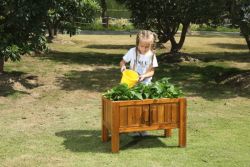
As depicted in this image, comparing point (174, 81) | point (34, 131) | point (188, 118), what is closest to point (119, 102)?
point (34, 131)

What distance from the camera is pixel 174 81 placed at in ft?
47.4

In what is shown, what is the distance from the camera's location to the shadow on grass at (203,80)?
12148mm

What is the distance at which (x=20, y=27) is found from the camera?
12.2 meters

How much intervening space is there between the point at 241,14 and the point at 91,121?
680 cm

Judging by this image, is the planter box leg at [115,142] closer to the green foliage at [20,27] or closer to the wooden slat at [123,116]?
the wooden slat at [123,116]

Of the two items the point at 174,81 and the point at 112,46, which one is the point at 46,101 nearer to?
the point at 174,81

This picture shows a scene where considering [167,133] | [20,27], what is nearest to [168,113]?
[167,133]

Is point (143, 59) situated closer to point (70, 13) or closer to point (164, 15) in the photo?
point (70, 13)

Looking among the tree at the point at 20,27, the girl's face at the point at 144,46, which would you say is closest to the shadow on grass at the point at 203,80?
the tree at the point at 20,27

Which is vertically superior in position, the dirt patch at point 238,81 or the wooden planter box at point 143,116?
the wooden planter box at point 143,116

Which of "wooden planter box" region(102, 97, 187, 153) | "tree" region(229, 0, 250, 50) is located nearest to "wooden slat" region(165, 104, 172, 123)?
"wooden planter box" region(102, 97, 187, 153)

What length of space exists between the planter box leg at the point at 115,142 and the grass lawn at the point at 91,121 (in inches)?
3.6

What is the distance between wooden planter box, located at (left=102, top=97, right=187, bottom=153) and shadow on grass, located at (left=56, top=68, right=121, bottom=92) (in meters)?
5.66

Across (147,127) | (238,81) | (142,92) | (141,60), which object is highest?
(141,60)
